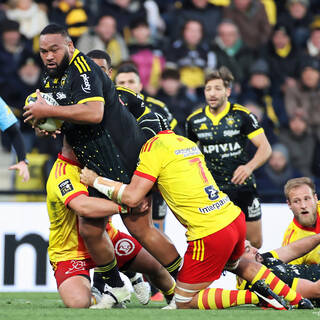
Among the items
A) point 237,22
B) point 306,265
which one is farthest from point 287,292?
point 237,22

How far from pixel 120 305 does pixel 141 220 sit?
716 millimetres

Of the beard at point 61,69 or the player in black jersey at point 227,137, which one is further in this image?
the player in black jersey at point 227,137

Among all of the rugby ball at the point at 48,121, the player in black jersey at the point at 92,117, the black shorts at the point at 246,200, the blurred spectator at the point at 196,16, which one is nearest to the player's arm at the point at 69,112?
the player in black jersey at the point at 92,117

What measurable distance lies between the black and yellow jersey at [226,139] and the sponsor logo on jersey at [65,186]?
2173 mm

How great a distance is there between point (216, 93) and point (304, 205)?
75.8 inches

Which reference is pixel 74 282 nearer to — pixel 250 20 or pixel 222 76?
pixel 222 76

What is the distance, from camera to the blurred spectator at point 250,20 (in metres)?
12.6

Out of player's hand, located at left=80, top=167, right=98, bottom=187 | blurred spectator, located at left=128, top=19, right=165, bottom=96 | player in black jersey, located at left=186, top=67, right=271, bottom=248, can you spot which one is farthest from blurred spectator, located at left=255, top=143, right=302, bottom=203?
player's hand, located at left=80, top=167, right=98, bottom=187

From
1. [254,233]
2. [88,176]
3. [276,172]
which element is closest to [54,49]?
[88,176]

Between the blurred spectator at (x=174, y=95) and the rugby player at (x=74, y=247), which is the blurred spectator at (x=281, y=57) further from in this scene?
the rugby player at (x=74, y=247)

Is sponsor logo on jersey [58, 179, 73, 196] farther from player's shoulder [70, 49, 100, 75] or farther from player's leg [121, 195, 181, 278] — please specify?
player's shoulder [70, 49, 100, 75]

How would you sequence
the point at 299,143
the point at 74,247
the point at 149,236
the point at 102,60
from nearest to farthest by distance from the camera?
1. the point at 149,236
2. the point at 74,247
3. the point at 102,60
4. the point at 299,143

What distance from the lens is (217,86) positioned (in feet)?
26.3

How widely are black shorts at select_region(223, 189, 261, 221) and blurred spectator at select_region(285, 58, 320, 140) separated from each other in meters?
3.71
